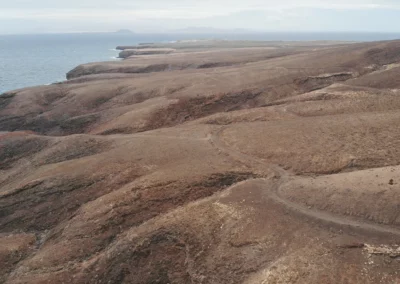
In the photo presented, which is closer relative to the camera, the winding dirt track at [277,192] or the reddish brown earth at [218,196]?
the reddish brown earth at [218,196]

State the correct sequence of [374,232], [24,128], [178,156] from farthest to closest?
[24,128] → [178,156] → [374,232]

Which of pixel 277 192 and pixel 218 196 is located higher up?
pixel 277 192

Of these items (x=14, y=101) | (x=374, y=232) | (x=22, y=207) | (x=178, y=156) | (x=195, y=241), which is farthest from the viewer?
(x=14, y=101)

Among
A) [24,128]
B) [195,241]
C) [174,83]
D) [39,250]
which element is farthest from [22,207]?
[174,83]

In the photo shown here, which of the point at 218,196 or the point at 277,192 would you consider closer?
the point at 277,192

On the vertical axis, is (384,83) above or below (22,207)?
above

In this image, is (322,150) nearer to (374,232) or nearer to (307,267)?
(374,232)
